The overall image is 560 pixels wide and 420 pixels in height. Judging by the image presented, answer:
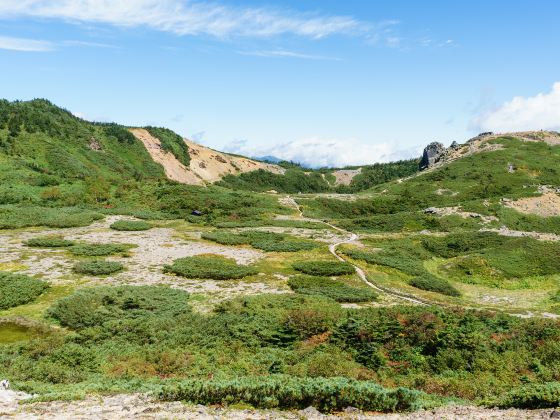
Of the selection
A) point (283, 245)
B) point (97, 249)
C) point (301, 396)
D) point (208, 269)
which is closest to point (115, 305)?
point (208, 269)

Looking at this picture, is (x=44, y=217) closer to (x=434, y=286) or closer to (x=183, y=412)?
(x=434, y=286)

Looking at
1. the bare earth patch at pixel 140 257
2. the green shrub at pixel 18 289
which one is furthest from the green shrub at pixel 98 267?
the green shrub at pixel 18 289

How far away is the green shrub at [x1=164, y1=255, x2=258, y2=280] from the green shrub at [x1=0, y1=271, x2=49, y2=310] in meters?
10.1

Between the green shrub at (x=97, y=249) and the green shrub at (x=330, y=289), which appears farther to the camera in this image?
the green shrub at (x=97, y=249)

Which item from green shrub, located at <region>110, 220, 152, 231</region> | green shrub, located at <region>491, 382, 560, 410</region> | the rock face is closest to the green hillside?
green shrub, located at <region>491, 382, 560, 410</region>

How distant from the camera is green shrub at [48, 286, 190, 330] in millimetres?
25080

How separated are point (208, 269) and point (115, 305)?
10.8m

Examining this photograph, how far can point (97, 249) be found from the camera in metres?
42.1

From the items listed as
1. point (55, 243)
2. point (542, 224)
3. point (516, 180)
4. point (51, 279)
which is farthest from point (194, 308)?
point (516, 180)

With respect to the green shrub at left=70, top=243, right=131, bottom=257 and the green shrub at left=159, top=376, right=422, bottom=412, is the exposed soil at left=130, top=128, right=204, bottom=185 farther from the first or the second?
the green shrub at left=159, top=376, right=422, bottom=412

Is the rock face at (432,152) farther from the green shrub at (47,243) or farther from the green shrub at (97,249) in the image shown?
the green shrub at (47,243)

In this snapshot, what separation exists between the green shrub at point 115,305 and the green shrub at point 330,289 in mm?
9390

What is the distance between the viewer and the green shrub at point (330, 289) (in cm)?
3154

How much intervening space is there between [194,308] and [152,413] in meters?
16.2
